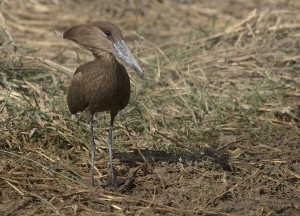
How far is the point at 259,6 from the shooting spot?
1054 centimetres

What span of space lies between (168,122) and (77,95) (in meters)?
1.56

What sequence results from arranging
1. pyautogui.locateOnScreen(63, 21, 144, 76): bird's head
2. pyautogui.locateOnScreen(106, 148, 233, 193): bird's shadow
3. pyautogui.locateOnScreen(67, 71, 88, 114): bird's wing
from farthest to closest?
pyautogui.locateOnScreen(106, 148, 233, 193): bird's shadow
pyautogui.locateOnScreen(67, 71, 88, 114): bird's wing
pyautogui.locateOnScreen(63, 21, 144, 76): bird's head

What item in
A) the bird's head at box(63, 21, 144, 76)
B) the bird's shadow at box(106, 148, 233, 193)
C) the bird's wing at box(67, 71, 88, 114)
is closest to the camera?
the bird's head at box(63, 21, 144, 76)

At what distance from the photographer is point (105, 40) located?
5070mm

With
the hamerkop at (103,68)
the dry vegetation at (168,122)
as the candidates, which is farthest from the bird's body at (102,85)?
the dry vegetation at (168,122)

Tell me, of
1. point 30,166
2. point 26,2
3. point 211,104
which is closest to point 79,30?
point 30,166

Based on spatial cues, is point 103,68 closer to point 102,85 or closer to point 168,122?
point 102,85

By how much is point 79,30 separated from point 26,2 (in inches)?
201

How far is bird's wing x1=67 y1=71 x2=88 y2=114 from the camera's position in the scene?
209 inches

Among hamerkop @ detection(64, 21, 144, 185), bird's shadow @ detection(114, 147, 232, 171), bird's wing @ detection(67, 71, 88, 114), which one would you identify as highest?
hamerkop @ detection(64, 21, 144, 185)

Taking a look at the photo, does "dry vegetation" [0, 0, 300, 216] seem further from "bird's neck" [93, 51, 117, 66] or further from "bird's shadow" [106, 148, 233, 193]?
"bird's neck" [93, 51, 117, 66]

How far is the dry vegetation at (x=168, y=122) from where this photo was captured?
16.7 feet

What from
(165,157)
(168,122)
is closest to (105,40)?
(165,157)

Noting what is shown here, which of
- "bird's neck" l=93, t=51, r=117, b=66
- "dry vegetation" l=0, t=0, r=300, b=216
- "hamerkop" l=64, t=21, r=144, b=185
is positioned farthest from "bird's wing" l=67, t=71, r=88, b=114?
"dry vegetation" l=0, t=0, r=300, b=216
